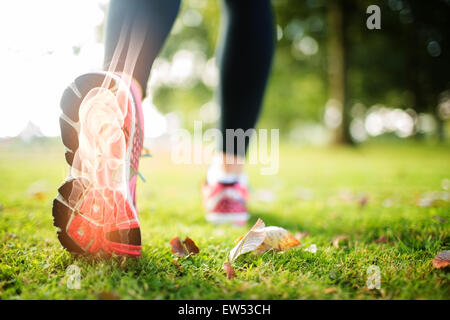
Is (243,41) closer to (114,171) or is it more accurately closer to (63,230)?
(114,171)

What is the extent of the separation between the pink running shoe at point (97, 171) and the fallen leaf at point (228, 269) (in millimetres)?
268

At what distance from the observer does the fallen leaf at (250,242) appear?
1.00 m

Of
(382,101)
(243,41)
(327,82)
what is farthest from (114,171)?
(382,101)

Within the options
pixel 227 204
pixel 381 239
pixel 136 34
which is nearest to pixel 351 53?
pixel 227 204

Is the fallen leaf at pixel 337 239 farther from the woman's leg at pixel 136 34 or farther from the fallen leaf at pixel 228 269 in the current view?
the woman's leg at pixel 136 34

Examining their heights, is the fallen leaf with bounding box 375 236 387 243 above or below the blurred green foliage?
below

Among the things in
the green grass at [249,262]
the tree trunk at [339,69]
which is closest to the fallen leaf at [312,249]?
the green grass at [249,262]

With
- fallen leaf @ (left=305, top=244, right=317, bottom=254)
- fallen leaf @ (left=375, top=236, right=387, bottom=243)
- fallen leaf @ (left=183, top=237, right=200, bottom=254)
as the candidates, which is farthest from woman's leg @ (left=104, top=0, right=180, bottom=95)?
fallen leaf @ (left=375, top=236, right=387, bottom=243)

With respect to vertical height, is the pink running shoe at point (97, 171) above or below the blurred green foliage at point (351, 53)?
below

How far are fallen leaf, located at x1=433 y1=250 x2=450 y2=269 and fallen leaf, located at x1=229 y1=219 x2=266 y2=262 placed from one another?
0.50m

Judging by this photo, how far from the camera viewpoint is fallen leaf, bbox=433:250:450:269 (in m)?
0.92

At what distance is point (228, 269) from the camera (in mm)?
910

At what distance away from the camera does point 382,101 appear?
16422 mm

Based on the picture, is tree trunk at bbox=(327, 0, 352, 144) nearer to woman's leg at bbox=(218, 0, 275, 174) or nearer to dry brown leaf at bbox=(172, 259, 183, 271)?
woman's leg at bbox=(218, 0, 275, 174)
